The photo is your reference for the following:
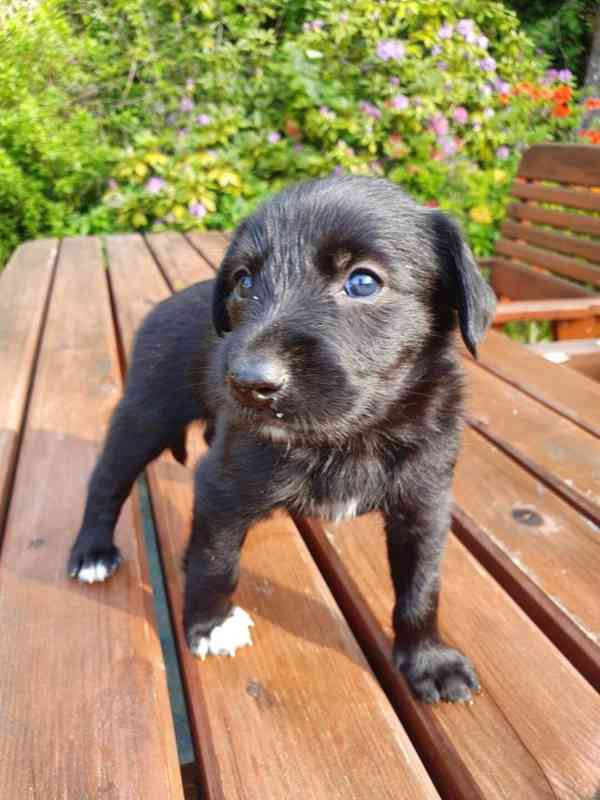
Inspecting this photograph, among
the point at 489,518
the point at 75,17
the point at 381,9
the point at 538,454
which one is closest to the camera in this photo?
the point at 489,518

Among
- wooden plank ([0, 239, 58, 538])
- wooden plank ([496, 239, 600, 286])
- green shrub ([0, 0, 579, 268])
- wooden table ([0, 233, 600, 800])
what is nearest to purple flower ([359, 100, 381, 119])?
green shrub ([0, 0, 579, 268])

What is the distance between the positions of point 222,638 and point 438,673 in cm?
41

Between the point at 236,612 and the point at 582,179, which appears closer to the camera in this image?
the point at 236,612

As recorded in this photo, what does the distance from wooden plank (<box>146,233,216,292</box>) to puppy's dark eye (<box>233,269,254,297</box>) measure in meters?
1.74

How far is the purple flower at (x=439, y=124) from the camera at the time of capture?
5.22 meters

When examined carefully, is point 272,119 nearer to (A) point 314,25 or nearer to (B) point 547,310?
(A) point 314,25

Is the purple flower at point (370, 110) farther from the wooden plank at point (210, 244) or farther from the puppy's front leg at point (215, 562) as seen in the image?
the puppy's front leg at point (215, 562)

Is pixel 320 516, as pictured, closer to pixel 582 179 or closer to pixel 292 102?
pixel 582 179

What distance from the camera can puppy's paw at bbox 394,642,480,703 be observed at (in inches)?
44.9

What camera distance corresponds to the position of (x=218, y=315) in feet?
4.76

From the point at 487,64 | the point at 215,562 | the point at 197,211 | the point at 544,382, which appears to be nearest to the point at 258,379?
the point at 215,562

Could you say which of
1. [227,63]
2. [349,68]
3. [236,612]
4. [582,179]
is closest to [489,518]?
[236,612]

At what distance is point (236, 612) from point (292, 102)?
4.58 m

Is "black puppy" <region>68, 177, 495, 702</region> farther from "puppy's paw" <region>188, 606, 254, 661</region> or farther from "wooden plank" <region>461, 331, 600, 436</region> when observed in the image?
"wooden plank" <region>461, 331, 600, 436</region>
